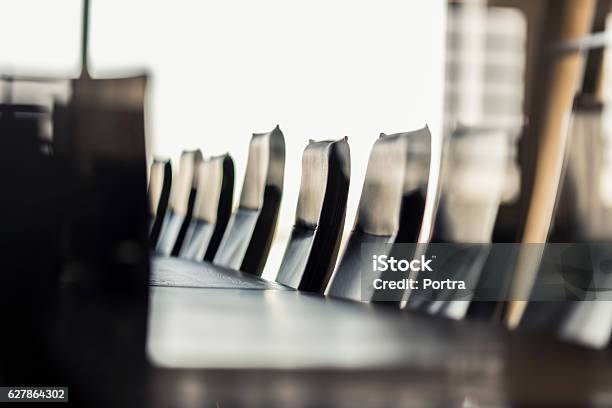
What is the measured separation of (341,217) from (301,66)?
16.9 inches

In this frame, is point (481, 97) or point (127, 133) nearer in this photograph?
point (127, 133)

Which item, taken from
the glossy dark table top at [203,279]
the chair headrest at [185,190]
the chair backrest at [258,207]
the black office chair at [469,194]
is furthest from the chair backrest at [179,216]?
the black office chair at [469,194]

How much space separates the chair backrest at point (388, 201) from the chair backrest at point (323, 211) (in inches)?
2.7

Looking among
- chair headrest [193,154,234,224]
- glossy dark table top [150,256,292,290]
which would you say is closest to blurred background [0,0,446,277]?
glossy dark table top [150,256,292,290]

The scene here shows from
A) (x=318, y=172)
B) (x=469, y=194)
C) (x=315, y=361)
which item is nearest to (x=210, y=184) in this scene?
(x=318, y=172)

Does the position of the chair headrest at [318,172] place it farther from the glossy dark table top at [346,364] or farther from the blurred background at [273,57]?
the glossy dark table top at [346,364]

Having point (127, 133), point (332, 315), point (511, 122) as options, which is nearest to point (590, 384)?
point (332, 315)

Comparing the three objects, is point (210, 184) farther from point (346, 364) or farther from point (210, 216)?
point (346, 364)

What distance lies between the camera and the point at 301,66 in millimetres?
1651

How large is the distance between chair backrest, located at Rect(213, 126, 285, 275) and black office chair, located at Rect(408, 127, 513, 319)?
91 cm

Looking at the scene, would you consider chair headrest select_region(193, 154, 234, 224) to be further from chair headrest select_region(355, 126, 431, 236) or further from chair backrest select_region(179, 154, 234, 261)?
chair headrest select_region(355, 126, 431, 236)

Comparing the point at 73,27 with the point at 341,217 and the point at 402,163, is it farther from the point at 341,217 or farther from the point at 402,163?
the point at 341,217

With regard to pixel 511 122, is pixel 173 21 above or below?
above

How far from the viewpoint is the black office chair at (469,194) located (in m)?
1.10
